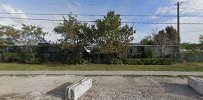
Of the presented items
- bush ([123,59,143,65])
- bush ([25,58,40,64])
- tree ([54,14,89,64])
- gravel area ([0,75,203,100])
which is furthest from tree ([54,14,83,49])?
gravel area ([0,75,203,100])

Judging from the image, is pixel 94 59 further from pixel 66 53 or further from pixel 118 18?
pixel 118 18

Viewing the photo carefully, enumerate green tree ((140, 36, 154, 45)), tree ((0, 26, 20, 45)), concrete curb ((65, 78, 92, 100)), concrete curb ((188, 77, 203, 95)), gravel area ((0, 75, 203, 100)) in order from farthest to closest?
1. green tree ((140, 36, 154, 45))
2. tree ((0, 26, 20, 45))
3. concrete curb ((188, 77, 203, 95))
4. gravel area ((0, 75, 203, 100))
5. concrete curb ((65, 78, 92, 100))

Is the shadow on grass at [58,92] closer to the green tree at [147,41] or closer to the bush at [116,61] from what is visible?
the bush at [116,61]

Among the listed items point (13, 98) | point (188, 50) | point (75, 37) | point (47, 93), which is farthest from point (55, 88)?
point (188, 50)

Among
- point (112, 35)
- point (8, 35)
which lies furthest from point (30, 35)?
point (112, 35)

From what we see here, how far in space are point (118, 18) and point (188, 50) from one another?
11.6 meters

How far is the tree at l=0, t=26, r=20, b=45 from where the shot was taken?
2735 centimetres

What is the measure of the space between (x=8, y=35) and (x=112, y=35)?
12860mm

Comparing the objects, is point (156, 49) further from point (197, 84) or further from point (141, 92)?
point (141, 92)

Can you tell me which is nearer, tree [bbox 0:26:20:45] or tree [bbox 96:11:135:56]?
tree [bbox 96:11:135:56]

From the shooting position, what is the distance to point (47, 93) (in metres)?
10.6

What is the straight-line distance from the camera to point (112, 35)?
24531 millimetres

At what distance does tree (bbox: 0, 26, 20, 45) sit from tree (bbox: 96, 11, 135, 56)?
10176 millimetres

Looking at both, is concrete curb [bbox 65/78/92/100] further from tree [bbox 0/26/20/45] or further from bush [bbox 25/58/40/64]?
tree [bbox 0/26/20/45]
